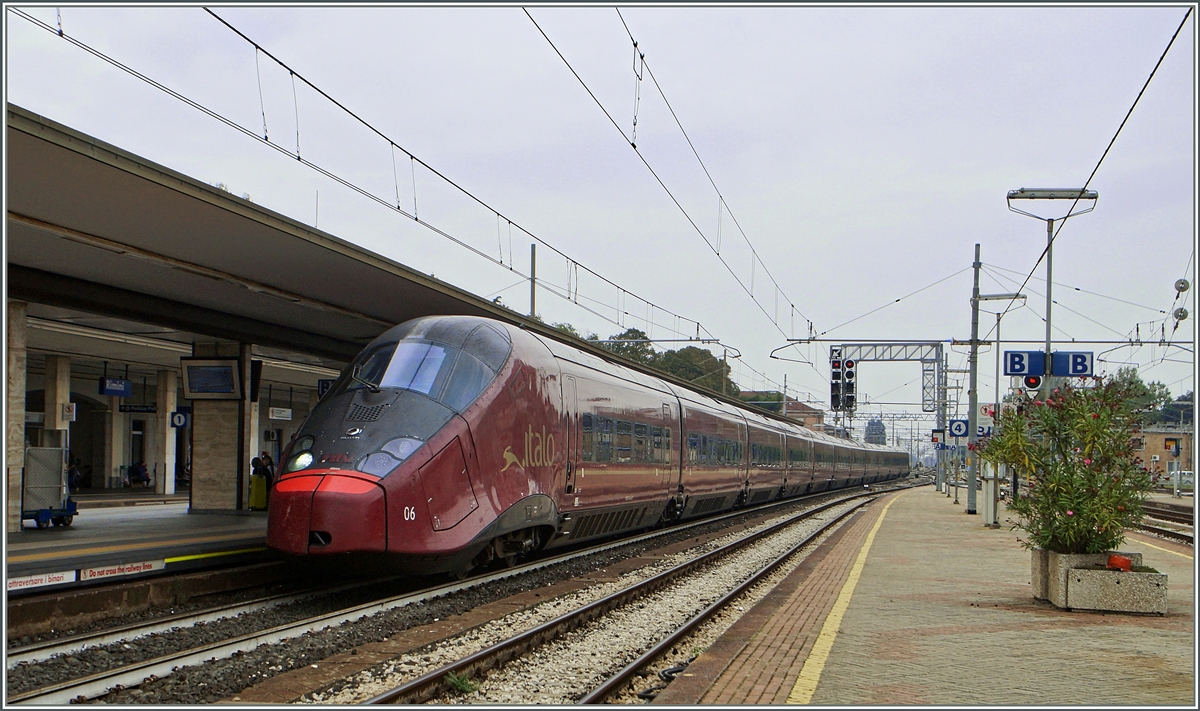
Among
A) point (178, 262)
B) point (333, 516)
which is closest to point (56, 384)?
point (178, 262)

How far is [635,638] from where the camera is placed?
32.8 ft

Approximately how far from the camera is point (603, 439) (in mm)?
16344

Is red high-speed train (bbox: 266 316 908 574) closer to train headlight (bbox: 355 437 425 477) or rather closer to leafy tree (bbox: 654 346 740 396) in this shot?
train headlight (bbox: 355 437 425 477)

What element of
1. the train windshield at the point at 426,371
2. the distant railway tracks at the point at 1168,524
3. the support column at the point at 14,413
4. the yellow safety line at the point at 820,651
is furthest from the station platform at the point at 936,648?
the support column at the point at 14,413

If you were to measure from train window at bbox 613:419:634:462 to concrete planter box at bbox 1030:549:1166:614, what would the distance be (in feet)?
24.0

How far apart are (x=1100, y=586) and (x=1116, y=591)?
16cm

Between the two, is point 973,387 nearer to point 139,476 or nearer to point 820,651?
point 820,651

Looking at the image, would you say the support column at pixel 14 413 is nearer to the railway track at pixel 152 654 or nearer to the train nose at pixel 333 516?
the railway track at pixel 152 654

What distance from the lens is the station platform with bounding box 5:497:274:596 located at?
9.98m

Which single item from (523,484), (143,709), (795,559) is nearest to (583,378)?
(523,484)

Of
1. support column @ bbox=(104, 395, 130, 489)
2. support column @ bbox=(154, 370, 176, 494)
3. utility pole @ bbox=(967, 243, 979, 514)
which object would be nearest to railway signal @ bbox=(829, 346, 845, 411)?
utility pole @ bbox=(967, 243, 979, 514)

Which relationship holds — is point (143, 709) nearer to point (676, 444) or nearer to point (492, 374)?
point (492, 374)

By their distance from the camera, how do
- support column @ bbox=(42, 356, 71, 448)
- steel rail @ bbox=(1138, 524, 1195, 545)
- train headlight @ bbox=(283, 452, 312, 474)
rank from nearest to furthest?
train headlight @ bbox=(283, 452, 312, 474), steel rail @ bbox=(1138, 524, 1195, 545), support column @ bbox=(42, 356, 71, 448)

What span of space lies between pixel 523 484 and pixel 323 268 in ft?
14.0
